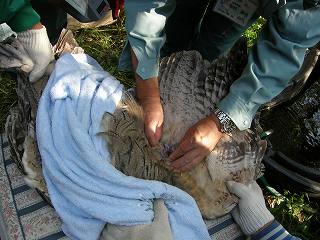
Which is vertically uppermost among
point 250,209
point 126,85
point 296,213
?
point 250,209

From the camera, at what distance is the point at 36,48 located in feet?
6.10

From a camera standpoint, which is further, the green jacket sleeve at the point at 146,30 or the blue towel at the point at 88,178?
the green jacket sleeve at the point at 146,30

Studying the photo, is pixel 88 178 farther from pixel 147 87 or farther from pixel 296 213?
pixel 296 213

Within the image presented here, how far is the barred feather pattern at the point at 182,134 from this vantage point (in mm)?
1711

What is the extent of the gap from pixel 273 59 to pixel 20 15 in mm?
952

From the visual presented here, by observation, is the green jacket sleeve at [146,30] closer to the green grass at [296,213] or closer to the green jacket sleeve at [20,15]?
the green jacket sleeve at [20,15]

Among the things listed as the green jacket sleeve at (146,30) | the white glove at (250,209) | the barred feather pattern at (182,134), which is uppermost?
the green jacket sleeve at (146,30)

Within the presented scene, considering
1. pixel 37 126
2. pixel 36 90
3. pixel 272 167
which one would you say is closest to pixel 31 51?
pixel 36 90

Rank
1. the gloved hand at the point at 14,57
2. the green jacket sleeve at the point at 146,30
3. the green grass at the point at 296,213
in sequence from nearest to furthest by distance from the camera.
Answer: the green jacket sleeve at the point at 146,30
the gloved hand at the point at 14,57
the green grass at the point at 296,213

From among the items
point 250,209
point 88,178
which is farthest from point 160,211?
point 250,209

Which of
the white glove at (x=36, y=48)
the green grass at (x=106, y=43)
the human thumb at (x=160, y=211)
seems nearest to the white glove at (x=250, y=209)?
the human thumb at (x=160, y=211)

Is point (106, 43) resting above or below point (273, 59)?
below

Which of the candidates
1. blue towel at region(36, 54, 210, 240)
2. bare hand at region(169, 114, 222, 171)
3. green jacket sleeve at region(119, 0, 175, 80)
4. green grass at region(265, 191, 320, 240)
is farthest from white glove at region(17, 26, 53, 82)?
green grass at region(265, 191, 320, 240)

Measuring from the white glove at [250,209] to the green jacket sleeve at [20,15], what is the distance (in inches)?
37.7
